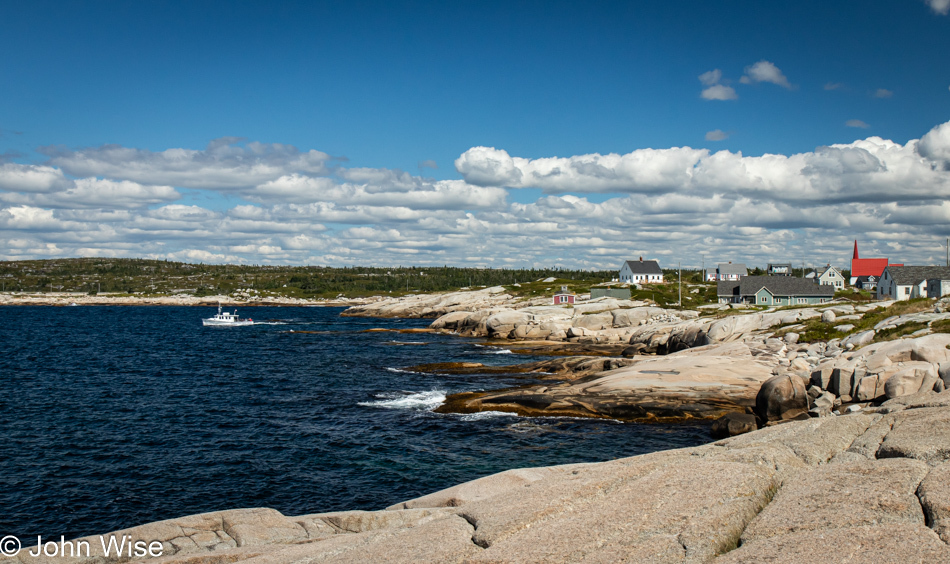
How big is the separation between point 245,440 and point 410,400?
11672 millimetres

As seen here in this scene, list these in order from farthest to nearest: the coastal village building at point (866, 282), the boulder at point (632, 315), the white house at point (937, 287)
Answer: the coastal village building at point (866, 282) < the boulder at point (632, 315) < the white house at point (937, 287)

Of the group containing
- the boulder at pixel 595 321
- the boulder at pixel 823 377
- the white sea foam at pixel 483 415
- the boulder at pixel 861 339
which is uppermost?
the boulder at pixel 861 339

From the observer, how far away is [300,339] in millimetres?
84562

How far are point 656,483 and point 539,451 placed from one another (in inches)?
598

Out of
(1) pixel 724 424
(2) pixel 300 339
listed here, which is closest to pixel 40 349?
(2) pixel 300 339

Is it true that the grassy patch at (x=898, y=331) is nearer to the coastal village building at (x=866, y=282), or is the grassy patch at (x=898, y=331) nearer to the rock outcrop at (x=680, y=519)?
the rock outcrop at (x=680, y=519)

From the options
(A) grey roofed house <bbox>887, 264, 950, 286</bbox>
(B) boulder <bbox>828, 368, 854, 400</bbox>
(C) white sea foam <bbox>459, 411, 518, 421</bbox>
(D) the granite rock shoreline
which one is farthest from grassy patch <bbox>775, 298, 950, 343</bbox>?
(A) grey roofed house <bbox>887, 264, 950, 286</bbox>

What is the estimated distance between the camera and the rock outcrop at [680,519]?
29.3 ft

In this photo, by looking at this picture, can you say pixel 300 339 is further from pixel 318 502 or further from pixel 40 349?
pixel 318 502

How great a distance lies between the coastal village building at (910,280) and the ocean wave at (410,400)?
7579 centimetres

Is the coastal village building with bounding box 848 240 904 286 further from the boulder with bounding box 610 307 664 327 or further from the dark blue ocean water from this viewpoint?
the dark blue ocean water

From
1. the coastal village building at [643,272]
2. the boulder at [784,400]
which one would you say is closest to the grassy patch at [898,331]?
the boulder at [784,400]

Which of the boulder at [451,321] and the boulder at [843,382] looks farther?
the boulder at [451,321]

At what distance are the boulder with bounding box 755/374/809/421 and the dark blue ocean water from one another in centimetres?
388
